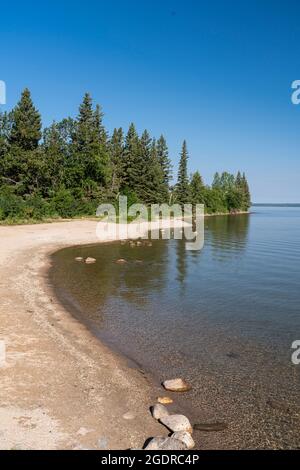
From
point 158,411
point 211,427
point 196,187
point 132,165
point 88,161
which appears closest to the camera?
point 211,427

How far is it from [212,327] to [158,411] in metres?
5.85

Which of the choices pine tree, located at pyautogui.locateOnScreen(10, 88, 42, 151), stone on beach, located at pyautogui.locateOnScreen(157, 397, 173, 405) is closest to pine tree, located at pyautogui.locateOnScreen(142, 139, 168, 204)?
pine tree, located at pyautogui.locateOnScreen(10, 88, 42, 151)

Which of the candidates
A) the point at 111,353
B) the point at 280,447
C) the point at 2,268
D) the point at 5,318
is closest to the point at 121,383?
the point at 111,353

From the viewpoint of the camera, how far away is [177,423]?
6438mm

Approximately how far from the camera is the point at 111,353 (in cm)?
989

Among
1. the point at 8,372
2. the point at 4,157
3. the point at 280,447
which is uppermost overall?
the point at 4,157

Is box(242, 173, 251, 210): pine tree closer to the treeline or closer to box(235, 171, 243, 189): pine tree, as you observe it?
box(235, 171, 243, 189): pine tree

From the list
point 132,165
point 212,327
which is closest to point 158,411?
point 212,327

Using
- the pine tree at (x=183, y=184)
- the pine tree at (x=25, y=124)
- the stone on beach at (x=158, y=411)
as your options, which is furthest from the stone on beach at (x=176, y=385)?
the pine tree at (x=183, y=184)

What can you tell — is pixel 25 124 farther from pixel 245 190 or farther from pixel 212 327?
pixel 245 190

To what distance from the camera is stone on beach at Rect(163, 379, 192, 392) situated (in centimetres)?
800

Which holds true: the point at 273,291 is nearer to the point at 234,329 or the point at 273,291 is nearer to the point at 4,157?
the point at 234,329

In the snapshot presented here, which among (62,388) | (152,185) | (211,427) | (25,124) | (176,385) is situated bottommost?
(211,427)

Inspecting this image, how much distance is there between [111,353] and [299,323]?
22.6ft
